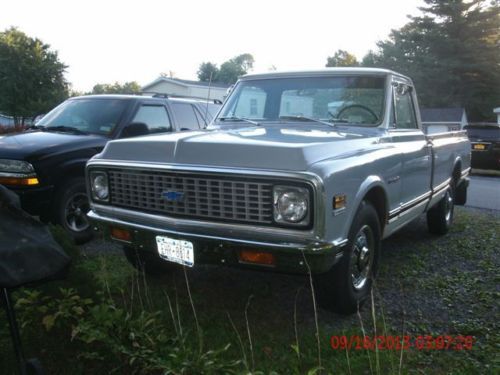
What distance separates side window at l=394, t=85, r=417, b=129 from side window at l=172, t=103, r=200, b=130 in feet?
9.83

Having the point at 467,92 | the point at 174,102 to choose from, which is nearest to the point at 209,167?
the point at 174,102

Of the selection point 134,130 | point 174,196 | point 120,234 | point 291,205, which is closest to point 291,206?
point 291,205

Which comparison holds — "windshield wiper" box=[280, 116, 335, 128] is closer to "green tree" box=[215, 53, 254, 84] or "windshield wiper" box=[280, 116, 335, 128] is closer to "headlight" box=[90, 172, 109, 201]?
"headlight" box=[90, 172, 109, 201]

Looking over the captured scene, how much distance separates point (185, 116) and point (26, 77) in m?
24.1

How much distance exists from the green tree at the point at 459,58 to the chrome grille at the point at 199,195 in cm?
3882

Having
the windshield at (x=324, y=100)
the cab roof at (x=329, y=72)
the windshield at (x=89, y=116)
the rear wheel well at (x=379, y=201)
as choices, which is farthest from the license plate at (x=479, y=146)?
the rear wheel well at (x=379, y=201)

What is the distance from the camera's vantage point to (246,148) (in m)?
3.28

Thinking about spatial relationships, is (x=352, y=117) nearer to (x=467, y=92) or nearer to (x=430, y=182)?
(x=430, y=182)

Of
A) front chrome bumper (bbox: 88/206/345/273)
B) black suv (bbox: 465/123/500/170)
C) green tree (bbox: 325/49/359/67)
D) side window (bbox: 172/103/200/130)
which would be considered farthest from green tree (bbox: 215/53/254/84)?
front chrome bumper (bbox: 88/206/345/273)

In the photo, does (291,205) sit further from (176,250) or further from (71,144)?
(71,144)

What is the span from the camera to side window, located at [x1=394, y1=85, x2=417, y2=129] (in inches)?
194

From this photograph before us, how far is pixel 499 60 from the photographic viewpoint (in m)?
38.1

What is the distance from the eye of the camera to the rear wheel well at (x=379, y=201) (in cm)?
388

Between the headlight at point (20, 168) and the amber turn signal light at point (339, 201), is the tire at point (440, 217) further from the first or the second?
the headlight at point (20, 168)
